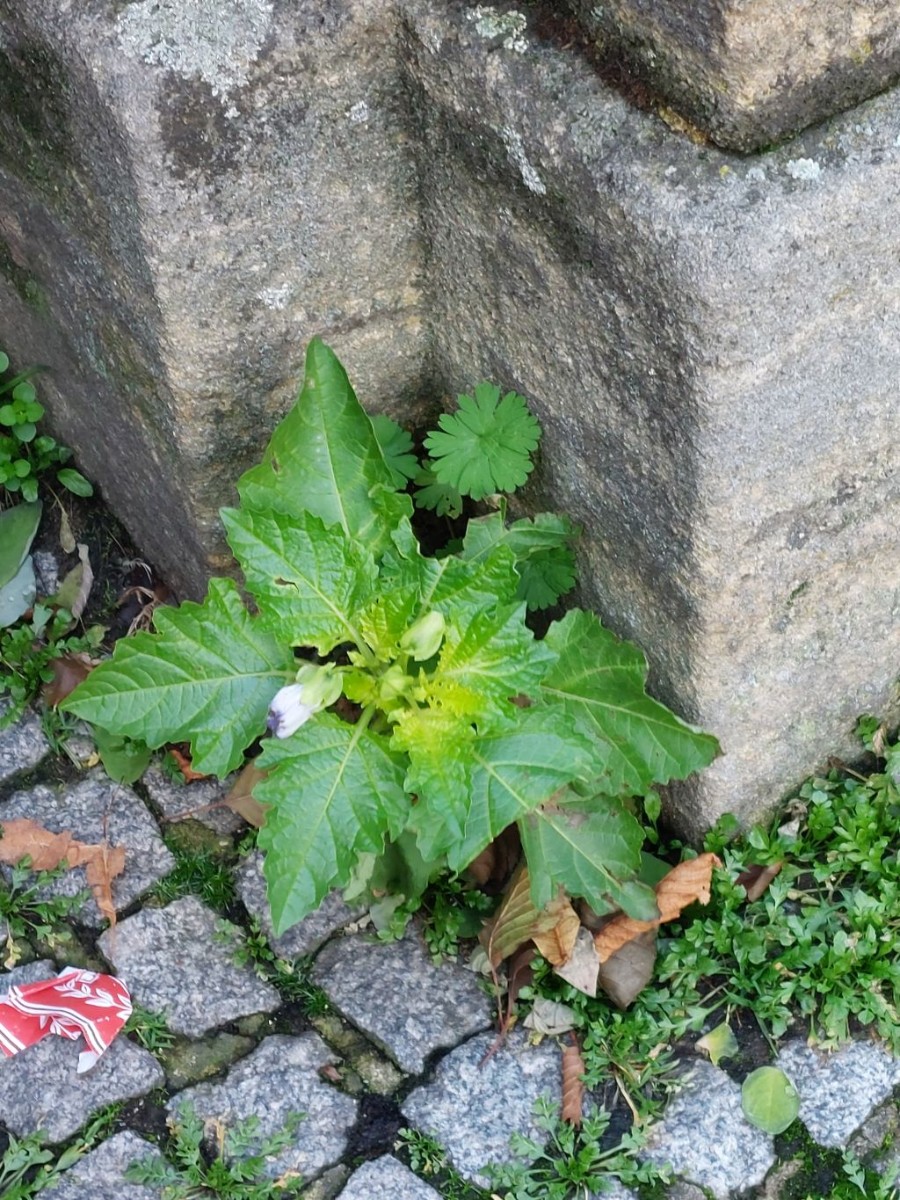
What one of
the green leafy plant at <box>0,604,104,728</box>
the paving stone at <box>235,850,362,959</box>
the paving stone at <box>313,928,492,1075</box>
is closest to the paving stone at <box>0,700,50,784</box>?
the green leafy plant at <box>0,604,104,728</box>

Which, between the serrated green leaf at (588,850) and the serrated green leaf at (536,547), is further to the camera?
the serrated green leaf at (536,547)

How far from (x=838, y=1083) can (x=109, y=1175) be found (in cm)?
124

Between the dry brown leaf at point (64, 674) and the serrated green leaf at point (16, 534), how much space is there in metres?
0.28

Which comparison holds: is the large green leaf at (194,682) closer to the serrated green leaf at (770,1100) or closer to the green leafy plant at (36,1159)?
the green leafy plant at (36,1159)

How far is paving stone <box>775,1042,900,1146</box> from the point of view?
2.18 meters

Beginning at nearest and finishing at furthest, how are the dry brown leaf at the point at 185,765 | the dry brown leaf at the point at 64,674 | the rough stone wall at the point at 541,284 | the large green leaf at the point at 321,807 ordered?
1. the rough stone wall at the point at 541,284
2. the large green leaf at the point at 321,807
3. the dry brown leaf at the point at 185,765
4. the dry brown leaf at the point at 64,674

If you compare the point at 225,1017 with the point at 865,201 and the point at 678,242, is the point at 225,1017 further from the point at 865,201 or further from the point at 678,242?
the point at 865,201

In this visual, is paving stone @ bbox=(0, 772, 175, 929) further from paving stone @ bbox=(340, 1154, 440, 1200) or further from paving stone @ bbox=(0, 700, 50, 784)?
paving stone @ bbox=(340, 1154, 440, 1200)

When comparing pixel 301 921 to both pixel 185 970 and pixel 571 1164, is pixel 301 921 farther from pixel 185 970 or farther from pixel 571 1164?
pixel 571 1164

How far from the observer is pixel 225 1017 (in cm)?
241

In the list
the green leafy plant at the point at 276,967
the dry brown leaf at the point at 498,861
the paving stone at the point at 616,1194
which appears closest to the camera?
the paving stone at the point at 616,1194

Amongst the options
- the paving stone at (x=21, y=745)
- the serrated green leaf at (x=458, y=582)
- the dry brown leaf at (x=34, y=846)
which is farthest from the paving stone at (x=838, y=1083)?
the paving stone at (x=21, y=745)

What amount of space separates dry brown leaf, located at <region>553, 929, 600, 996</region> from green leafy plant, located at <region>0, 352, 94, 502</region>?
1621 millimetres

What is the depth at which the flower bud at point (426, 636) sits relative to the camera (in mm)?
2098
